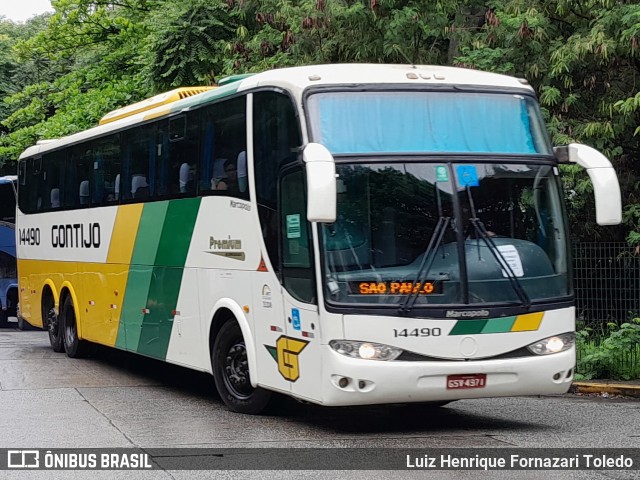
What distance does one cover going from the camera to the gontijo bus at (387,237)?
968 cm

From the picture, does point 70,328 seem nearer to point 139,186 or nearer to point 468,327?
point 139,186

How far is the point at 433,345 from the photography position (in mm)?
9703

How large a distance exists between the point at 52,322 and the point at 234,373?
327 inches

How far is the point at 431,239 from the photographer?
387 inches

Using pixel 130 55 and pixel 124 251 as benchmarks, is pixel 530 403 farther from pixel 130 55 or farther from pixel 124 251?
pixel 130 55

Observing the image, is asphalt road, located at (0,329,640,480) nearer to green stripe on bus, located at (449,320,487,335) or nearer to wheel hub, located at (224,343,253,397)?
wheel hub, located at (224,343,253,397)

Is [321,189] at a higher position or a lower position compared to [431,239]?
higher

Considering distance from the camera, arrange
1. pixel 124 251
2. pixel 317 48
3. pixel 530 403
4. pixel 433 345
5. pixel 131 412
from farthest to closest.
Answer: pixel 317 48 → pixel 124 251 → pixel 530 403 → pixel 131 412 → pixel 433 345

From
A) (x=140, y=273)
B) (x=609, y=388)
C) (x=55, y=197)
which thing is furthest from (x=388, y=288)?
(x=55, y=197)

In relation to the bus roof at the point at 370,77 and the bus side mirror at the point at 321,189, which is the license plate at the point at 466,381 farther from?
the bus roof at the point at 370,77

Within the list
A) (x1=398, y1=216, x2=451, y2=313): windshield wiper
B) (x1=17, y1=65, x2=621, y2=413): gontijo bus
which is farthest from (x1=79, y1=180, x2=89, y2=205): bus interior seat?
(x1=398, y1=216, x2=451, y2=313): windshield wiper

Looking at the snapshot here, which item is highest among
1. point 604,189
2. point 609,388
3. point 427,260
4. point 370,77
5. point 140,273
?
point 370,77

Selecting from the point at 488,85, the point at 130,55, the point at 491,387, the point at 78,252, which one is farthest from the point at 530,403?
the point at 130,55

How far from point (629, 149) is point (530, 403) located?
5.87 meters
